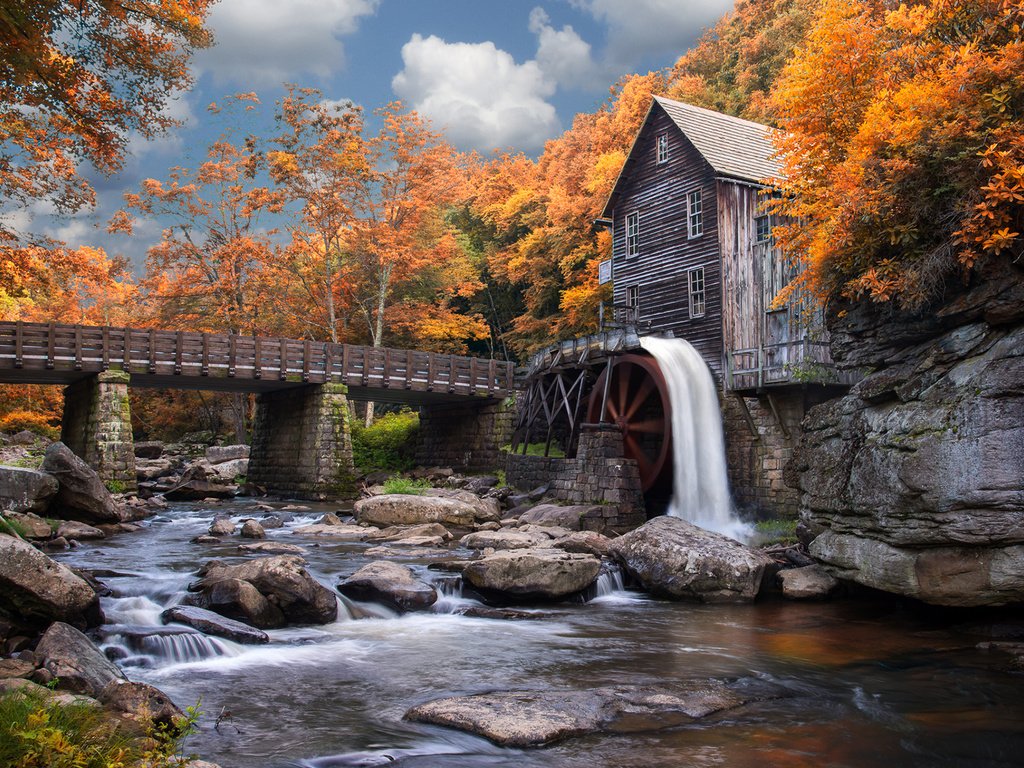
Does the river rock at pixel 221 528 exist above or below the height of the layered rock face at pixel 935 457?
below

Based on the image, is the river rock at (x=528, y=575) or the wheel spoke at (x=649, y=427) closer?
the river rock at (x=528, y=575)

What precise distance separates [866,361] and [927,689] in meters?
4.27

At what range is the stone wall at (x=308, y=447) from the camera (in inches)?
992

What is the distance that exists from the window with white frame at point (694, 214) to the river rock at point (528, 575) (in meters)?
14.2

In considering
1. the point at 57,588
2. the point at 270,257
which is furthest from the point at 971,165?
the point at 270,257

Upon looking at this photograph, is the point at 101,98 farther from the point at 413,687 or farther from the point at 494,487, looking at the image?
the point at 494,487

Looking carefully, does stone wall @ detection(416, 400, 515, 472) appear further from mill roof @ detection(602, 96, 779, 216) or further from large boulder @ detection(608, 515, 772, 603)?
large boulder @ detection(608, 515, 772, 603)

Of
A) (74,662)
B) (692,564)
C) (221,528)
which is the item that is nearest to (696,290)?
(692,564)

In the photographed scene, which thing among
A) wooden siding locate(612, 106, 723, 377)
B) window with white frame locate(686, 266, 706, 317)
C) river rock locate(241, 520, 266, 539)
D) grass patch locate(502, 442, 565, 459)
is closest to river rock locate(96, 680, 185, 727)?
river rock locate(241, 520, 266, 539)

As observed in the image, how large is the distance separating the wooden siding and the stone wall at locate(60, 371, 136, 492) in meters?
14.6

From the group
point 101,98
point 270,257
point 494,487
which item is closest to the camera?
point 101,98

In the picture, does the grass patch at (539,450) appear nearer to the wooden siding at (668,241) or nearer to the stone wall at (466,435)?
the stone wall at (466,435)

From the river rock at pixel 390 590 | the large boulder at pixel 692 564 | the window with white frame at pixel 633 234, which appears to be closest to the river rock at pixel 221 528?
the river rock at pixel 390 590

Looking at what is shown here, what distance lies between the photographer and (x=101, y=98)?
9922 mm
